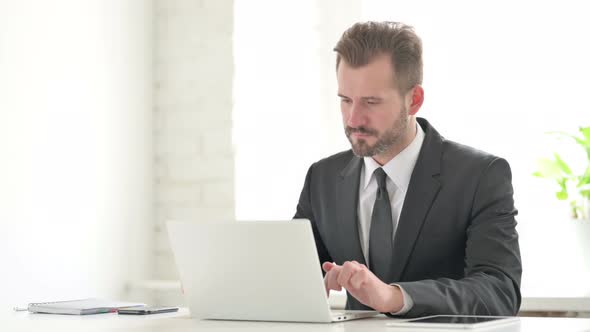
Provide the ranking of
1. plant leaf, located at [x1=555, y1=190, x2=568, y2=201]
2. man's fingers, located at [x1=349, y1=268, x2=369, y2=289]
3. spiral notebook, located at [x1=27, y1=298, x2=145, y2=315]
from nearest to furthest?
1. man's fingers, located at [x1=349, y1=268, x2=369, y2=289]
2. spiral notebook, located at [x1=27, y1=298, x2=145, y2=315]
3. plant leaf, located at [x1=555, y1=190, x2=568, y2=201]

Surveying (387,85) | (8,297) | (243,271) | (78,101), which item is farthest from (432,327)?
(78,101)

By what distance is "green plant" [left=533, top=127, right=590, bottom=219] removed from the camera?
3053 mm

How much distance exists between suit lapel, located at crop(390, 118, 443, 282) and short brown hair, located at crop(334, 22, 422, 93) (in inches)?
8.9

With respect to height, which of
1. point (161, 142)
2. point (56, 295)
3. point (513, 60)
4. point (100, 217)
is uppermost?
point (513, 60)

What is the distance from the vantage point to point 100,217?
11.0ft

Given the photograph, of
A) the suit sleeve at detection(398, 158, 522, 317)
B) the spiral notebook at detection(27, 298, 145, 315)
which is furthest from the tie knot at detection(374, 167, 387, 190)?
the spiral notebook at detection(27, 298, 145, 315)

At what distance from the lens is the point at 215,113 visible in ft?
11.5

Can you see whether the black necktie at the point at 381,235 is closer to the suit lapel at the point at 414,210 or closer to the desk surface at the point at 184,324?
the suit lapel at the point at 414,210

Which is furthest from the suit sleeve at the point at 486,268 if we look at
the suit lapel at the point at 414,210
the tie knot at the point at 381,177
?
the tie knot at the point at 381,177

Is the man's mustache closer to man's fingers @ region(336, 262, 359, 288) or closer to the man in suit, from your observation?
the man in suit

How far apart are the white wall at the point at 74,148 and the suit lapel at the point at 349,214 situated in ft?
3.51

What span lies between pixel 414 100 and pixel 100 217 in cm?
133

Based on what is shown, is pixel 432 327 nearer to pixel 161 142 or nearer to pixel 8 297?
pixel 8 297

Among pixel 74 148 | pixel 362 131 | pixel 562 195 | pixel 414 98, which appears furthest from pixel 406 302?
pixel 74 148
